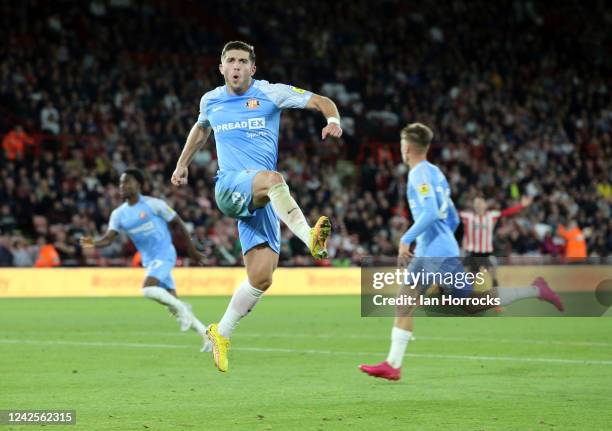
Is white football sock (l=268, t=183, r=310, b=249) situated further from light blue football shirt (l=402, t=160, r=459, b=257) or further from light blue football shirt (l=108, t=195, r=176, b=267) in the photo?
light blue football shirt (l=108, t=195, r=176, b=267)

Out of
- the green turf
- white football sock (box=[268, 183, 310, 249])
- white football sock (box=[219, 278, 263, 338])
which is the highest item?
white football sock (box=[268, 183, 310, 249])

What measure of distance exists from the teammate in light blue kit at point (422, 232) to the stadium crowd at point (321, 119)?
15.6 meters

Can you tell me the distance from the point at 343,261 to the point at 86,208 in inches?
262

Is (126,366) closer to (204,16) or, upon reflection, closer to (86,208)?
(86,208)

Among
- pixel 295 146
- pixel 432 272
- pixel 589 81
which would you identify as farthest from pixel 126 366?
pixel 589 81

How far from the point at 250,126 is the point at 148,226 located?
A: 6433 mm

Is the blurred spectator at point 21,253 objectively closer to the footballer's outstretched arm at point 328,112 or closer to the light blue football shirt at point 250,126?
the light blue football shirt at point 250,126

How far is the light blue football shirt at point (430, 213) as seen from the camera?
9.79 metres

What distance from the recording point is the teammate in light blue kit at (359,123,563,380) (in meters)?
9.68

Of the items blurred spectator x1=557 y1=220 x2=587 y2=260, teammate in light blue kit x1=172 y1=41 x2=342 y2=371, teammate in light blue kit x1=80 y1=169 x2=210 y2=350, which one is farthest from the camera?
blurred spectator x1=557 y1=220 x2=587 y2=260

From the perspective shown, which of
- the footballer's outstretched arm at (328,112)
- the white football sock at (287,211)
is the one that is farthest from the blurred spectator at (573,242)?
the white football sock at (287,211)

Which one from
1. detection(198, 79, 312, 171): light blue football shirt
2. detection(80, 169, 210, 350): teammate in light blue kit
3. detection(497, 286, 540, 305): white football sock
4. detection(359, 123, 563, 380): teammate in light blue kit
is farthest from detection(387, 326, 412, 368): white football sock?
detection(80, 169, 210, 350): teammate in light blue kit

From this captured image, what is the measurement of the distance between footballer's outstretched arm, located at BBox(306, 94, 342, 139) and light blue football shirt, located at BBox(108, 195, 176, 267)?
684cm

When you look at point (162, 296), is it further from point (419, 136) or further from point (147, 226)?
point (419, 136)
